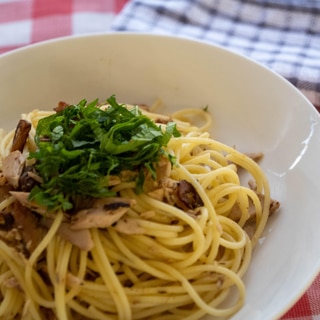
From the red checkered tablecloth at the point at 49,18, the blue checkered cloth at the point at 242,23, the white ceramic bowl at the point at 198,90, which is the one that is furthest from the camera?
the red checkered tablecloth at the point at 49,18

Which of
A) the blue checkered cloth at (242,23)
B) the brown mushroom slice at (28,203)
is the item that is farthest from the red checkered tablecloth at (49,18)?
the brown mushroom slice at (28,203)

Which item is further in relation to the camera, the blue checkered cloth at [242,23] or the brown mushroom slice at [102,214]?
the blue checkered cloth at [242,23]

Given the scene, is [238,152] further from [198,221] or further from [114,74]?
[114,74]

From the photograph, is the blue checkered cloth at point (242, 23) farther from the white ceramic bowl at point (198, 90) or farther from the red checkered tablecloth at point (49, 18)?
the white ceramic bowl at point (198, 90)

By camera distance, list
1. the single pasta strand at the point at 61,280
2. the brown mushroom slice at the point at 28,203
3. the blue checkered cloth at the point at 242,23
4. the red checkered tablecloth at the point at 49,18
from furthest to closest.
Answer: the red checkered tablecloth at the point at 49,18
the blue checkered cloth at the point at 242,23
the brown mushroom slice at the point at 28,203
the single pasta strand at the point at 61,280

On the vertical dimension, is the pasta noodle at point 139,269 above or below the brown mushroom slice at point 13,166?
below

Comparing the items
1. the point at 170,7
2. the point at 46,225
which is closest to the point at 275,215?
the point at 46,225

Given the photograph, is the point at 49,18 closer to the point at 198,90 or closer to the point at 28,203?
the point at 198,90

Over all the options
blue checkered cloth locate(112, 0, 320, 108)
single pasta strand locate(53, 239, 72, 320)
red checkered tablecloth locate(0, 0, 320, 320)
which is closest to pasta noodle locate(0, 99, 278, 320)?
single pasta strand locate(53, 239, 72, 320)
